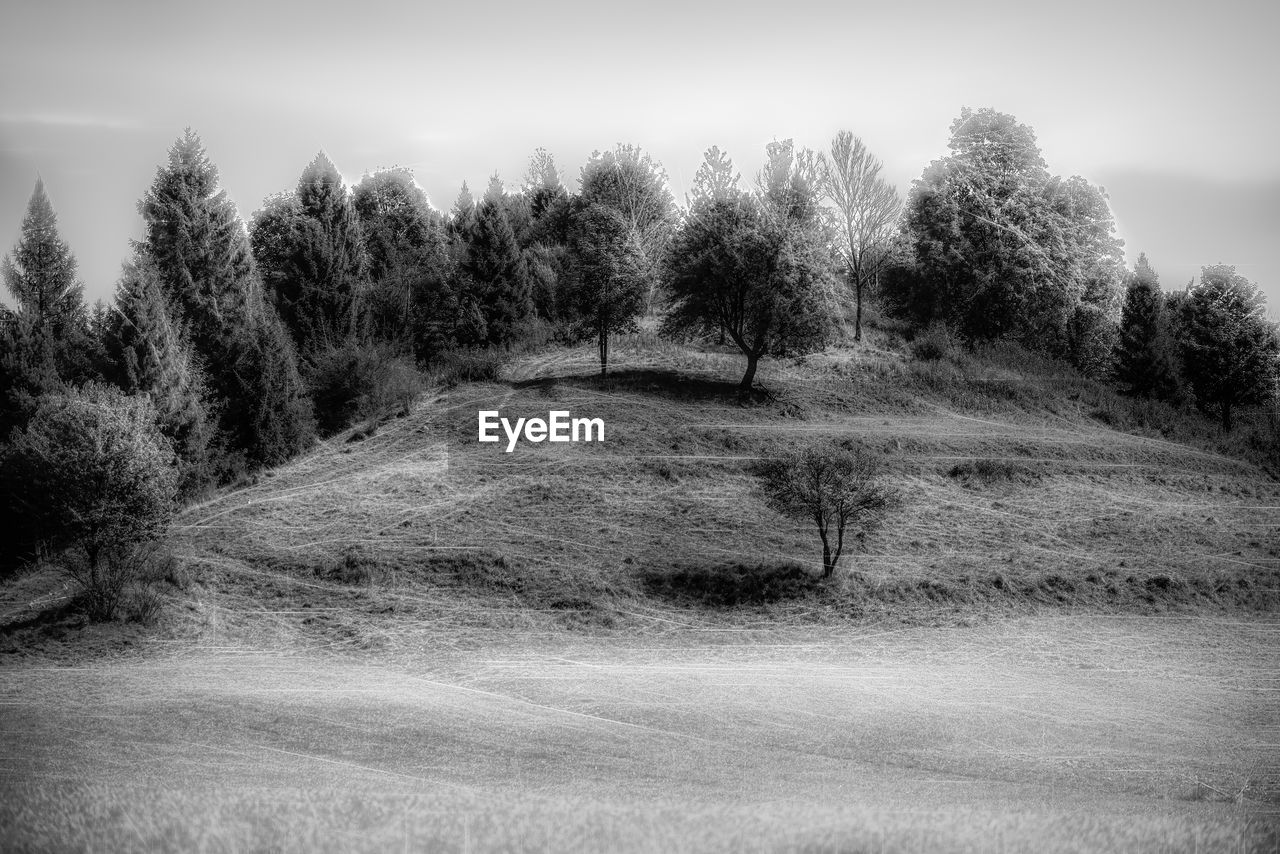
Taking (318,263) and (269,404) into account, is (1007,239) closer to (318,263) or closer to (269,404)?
(269,404)

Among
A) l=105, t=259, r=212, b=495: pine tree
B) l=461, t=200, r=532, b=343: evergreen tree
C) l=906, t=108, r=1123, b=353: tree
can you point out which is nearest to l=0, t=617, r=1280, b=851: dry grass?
l=105, t=259, r=212, b=495: pine tree

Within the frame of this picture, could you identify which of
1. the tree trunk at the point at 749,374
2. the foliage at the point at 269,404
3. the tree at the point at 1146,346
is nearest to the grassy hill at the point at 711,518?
the tree trunk at the point at 749,374

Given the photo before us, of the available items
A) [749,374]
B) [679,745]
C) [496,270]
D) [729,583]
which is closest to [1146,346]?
[749,374]

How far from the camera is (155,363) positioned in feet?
92.6

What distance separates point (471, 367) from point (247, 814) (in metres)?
27.2

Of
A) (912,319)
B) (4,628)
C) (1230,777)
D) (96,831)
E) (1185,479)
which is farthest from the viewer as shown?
(912,319)

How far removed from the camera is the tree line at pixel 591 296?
28703 millimetres

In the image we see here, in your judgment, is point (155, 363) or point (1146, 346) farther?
point (1146, 346)

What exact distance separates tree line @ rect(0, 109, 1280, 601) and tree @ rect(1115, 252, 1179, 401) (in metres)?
0.07

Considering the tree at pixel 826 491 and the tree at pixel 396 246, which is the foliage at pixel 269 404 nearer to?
the tree at pixel 396 246

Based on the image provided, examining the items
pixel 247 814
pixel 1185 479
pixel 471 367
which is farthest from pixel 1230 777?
pixel 471 367

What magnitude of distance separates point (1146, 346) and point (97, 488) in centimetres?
3159

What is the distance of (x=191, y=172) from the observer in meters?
34.9

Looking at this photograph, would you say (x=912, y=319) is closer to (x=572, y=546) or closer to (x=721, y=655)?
(x=572, y=546)
